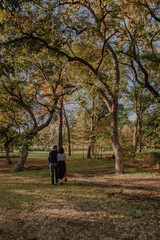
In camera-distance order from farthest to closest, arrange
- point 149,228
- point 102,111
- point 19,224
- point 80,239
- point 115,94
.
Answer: point 102,111 → point 115,94 → point 19,224 → point 149,228 → point 80,239

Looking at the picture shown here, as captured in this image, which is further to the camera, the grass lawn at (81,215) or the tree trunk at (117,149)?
the tree trunk at (117,149)

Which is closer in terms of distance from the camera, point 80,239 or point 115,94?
point 80,239

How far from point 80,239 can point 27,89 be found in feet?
53.6

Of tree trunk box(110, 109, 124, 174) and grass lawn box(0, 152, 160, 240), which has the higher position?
tree trunk box(110, 109, 124, 174)

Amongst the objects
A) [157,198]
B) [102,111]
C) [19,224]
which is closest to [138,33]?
[157,198]

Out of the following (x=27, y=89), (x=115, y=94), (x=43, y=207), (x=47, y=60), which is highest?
(x=47, y=60)

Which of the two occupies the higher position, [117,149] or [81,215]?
[117,149]

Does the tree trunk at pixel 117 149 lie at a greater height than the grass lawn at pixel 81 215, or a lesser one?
greater

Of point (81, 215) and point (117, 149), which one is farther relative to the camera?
point (117, 149)

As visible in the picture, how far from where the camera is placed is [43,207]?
18.3 ft

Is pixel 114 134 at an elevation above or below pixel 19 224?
above

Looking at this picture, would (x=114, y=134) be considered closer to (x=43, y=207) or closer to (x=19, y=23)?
(x=43, y=207)

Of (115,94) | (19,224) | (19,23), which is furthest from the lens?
(115,94)

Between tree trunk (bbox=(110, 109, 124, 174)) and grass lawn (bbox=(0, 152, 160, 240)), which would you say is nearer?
grass lawn (bbox=(0, 152, 160, 240))
